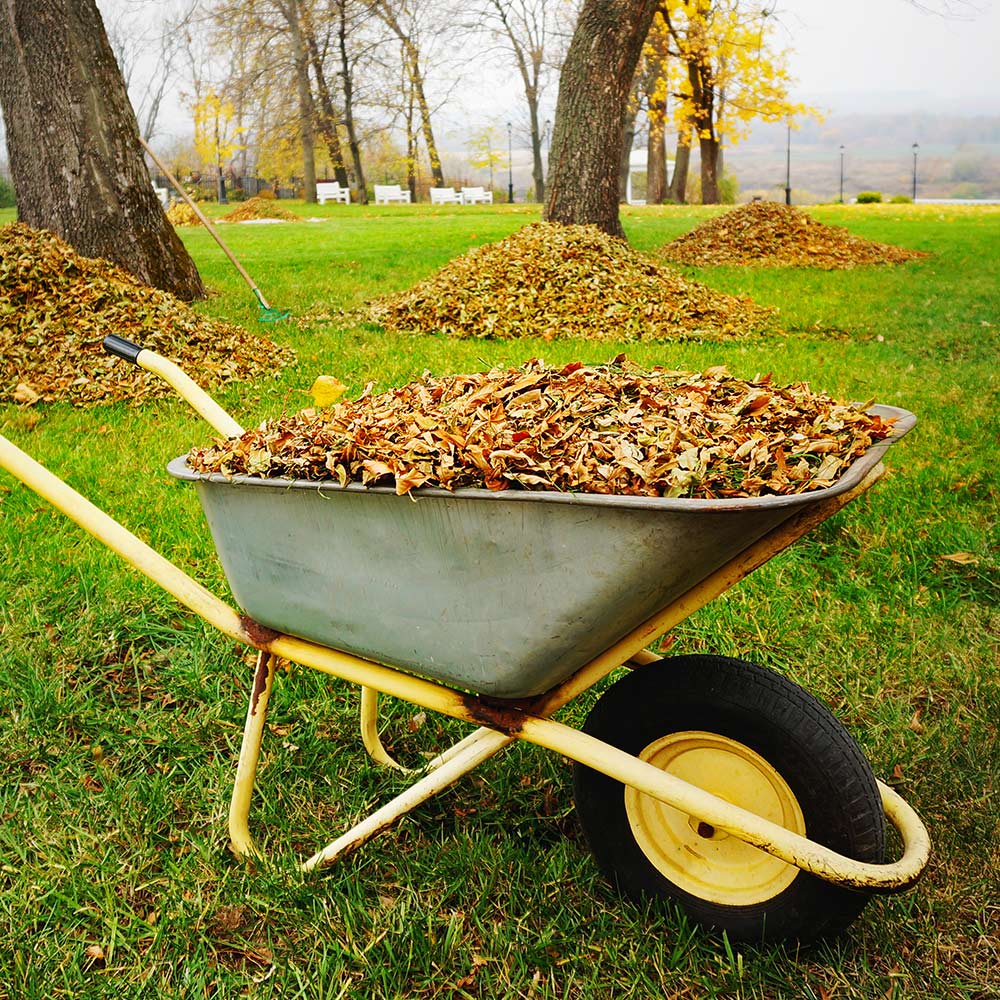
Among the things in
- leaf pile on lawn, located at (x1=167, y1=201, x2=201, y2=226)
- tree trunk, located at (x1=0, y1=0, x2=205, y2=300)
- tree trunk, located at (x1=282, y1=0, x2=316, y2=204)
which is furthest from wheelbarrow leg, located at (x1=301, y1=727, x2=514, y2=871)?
tree trunk, located at (x1=282, y1=0, x2=316, y2=204)

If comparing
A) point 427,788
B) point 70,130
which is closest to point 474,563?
point 427,788

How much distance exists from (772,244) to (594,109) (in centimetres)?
369

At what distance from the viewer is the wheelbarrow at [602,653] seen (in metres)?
1.32

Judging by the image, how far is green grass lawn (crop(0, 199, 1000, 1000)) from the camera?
5.57 feet

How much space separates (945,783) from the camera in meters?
2.12

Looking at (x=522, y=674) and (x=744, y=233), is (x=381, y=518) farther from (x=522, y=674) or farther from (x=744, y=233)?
(x=744, y=233)

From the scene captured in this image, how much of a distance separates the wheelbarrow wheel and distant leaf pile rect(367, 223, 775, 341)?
16.5 ft

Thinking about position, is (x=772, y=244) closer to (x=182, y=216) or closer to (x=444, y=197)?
(x=182, y=216)

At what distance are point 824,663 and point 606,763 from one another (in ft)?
4.56

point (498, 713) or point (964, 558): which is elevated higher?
point (498, 713)

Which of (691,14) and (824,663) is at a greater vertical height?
(691,14)

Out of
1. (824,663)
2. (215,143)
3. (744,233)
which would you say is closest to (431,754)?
(824,663)

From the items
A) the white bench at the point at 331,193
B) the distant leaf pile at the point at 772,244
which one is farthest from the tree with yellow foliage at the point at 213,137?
the distant leaf pile at the point at 772,244

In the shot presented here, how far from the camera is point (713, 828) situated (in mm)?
1725
